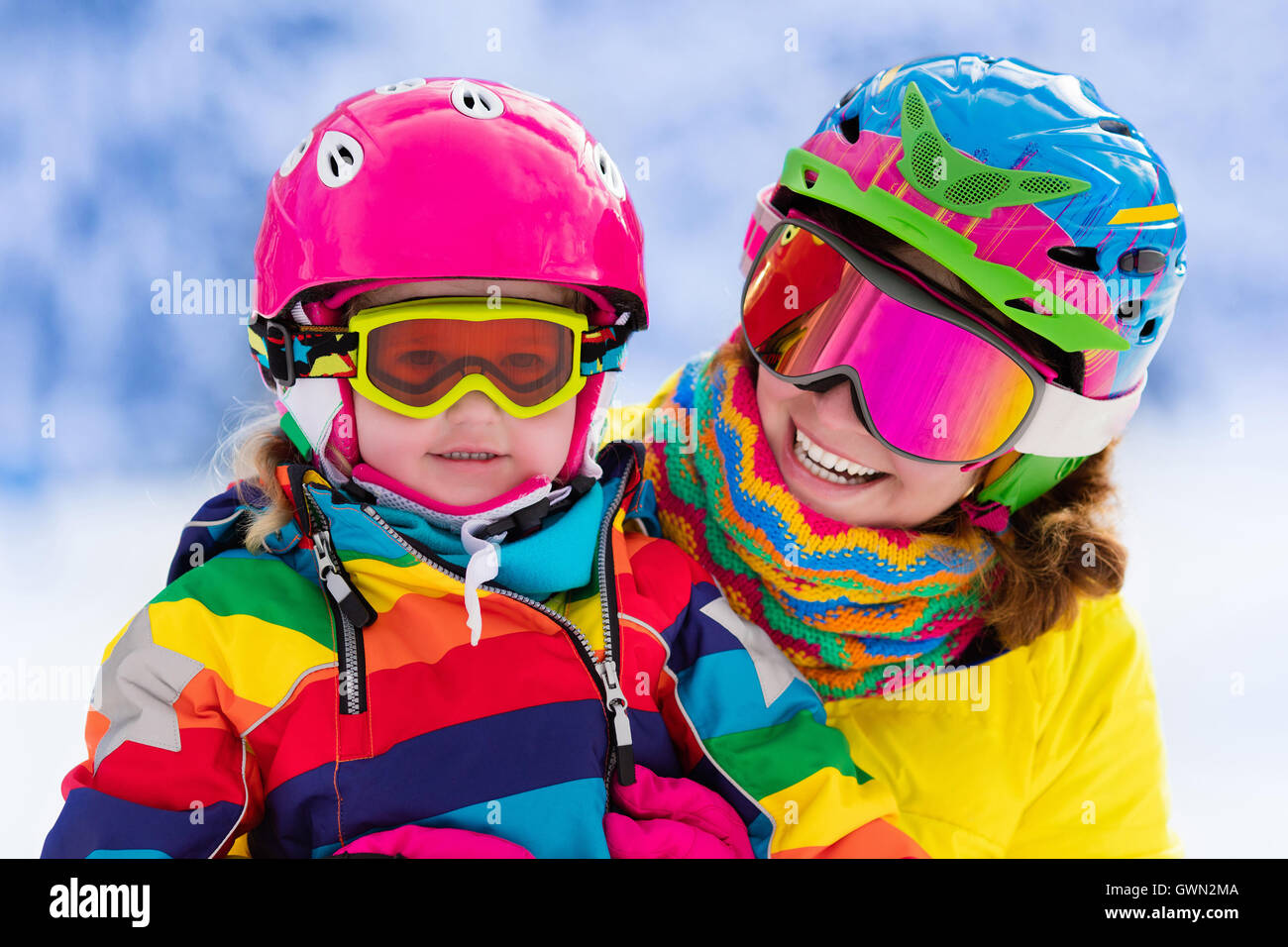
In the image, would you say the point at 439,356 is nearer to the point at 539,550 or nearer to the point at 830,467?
the point at 539,550

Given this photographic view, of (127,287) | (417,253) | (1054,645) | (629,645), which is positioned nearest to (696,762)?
(629,645)

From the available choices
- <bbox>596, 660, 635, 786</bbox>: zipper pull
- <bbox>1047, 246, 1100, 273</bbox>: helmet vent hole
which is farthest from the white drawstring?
<bbox>1047, 246, 1100, 273</bbox>: helmet vent hole

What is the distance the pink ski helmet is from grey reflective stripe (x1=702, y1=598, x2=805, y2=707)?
15.0 inches

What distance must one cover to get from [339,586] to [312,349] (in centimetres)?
40

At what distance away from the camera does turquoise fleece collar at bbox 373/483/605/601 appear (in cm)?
183

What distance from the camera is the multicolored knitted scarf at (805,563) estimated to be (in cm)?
204

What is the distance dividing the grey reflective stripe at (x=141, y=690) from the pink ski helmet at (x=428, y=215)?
1.44 ft

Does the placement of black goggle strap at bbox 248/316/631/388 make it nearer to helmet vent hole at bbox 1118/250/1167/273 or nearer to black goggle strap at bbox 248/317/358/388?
black goggle strap at bbox 248/317/358/388

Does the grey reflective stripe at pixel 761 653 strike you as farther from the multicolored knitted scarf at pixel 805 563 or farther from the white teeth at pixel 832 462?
the white teeth at pixel 832 462

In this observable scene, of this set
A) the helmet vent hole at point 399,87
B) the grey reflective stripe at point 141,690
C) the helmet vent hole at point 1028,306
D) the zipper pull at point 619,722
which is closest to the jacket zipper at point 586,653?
the zipper pull at point 619,722

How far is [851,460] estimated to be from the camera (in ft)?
6.66

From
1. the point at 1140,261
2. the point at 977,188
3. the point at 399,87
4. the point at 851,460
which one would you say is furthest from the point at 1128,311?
the point at 399,87

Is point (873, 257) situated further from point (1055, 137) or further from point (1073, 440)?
point (1073, 440)

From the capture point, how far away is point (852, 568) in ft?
6.70
